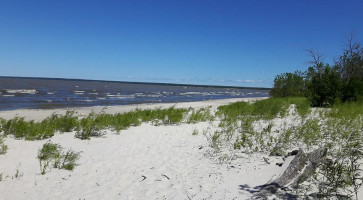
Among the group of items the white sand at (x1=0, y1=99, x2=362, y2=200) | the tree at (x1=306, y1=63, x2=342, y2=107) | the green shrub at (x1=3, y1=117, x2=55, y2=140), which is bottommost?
the white sand at (x1=0, y1=99, x2=362, y2=200)

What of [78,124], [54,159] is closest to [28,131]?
[78,124]

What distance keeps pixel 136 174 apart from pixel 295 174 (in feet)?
Result: 11.0

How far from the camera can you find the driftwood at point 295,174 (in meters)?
3.85

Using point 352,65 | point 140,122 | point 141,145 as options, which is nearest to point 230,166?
point 141,145

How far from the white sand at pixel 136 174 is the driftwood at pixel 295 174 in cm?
33

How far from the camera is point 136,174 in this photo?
537cm

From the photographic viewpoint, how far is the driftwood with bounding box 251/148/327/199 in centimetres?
385

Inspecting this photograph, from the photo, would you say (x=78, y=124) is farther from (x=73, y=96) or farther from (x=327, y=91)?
(x=73, y=96)

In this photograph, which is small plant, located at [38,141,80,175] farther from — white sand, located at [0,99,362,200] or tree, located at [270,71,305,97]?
tree, located at [270,71,305,97]

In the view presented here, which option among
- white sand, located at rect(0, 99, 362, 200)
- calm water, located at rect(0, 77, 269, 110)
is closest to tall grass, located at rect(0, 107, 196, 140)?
white sand, located at rect(0, 99, 362, 200)

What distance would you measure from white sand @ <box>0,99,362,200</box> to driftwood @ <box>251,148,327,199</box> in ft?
1.07

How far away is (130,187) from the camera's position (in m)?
4.71

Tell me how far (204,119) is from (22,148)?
8.24 metres

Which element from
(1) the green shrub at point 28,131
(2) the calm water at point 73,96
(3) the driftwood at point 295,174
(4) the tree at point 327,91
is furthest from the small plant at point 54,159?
(2) the calm water at point 73,96
